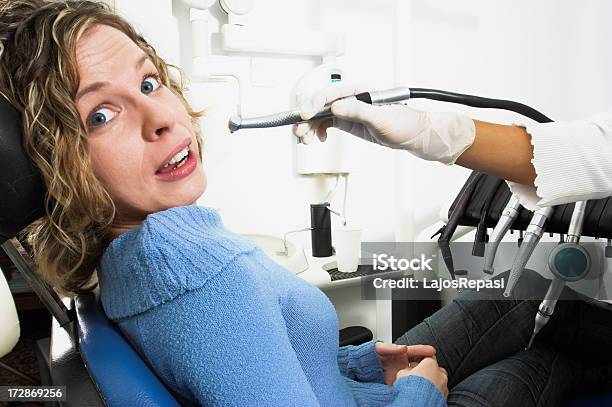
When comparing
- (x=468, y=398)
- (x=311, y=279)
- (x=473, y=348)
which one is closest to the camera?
(x=468, y=398)

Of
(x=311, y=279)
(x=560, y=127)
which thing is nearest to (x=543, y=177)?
(x=560, y=127)

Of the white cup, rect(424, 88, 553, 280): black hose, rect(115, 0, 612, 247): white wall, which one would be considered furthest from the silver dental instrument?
rect(115, 0, 612, 247): white wall

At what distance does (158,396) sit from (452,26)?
6.25 feet

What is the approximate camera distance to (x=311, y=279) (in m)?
1.31

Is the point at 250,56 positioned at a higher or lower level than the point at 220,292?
higher

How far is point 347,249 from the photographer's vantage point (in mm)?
1446

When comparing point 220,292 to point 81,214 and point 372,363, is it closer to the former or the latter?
point 81,214

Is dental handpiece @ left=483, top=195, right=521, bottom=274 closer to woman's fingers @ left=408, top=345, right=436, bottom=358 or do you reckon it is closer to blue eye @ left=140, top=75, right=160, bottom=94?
woman's fingers @ left=408, top=345, right=436, bottom=358

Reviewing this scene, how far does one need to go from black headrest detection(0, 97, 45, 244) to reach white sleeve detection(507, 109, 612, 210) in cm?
75

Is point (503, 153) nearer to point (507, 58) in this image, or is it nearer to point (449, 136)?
point (449, 136)

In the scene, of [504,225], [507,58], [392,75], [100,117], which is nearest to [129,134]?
[100,117]

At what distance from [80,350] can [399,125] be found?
0.59 m

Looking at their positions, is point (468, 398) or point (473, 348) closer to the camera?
point (468, 398)

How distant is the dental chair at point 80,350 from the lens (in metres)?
0.47
